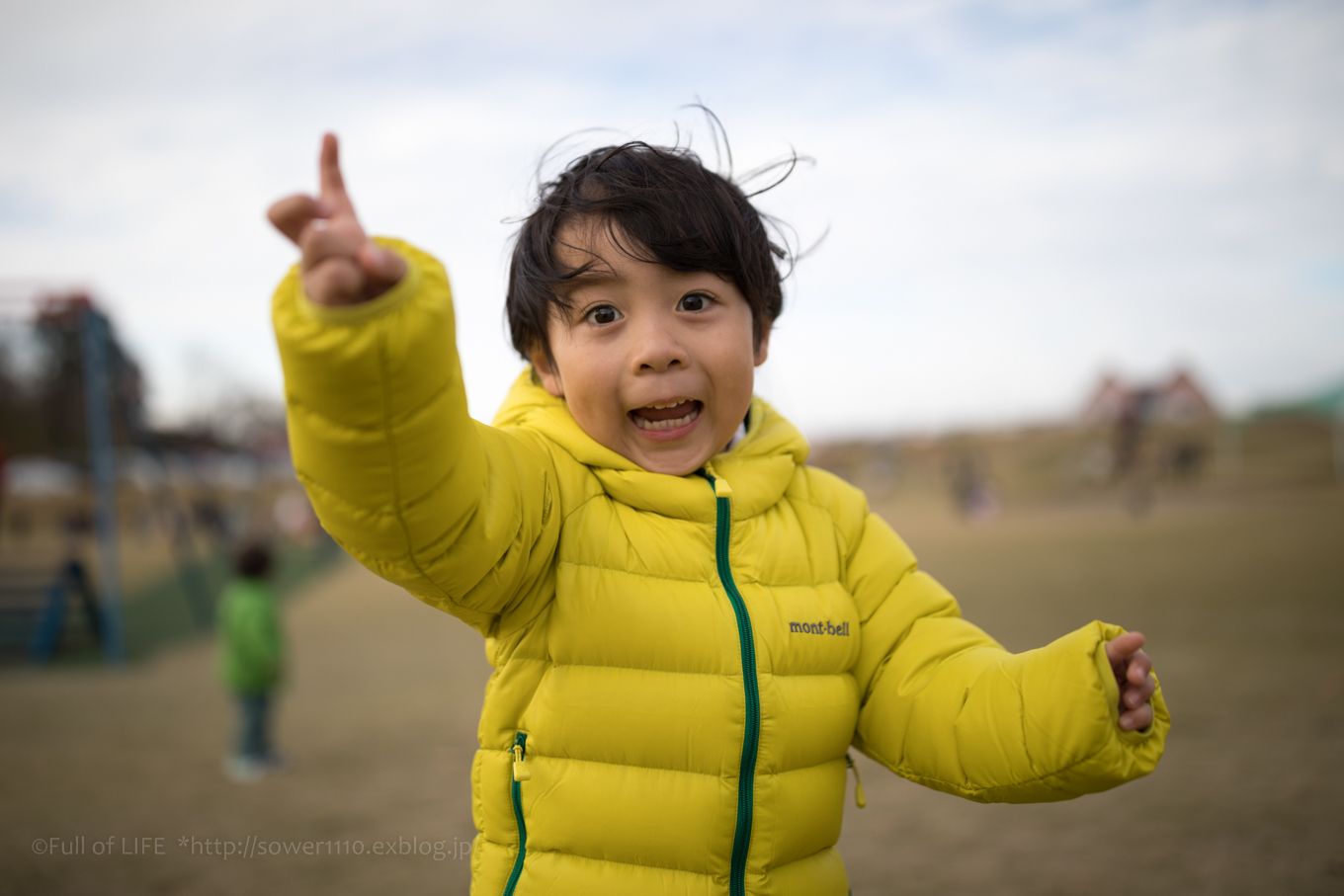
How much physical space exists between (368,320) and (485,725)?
0.72m

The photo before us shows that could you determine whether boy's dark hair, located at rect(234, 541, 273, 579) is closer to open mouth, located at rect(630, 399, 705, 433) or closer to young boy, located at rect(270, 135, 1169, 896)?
young boy, located at rect(270, 135, 1169, 896)

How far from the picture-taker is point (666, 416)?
1.48 metres

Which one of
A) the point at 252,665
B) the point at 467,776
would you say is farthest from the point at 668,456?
the point at 252,665

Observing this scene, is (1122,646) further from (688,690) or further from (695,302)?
(695,302)

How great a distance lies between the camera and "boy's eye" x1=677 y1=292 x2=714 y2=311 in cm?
146

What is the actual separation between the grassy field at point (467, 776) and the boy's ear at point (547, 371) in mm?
3034

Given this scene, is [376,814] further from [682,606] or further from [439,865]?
[682,606]

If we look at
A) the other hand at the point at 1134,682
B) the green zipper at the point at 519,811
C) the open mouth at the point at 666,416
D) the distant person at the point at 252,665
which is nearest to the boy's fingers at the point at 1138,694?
the other hand at the point at 1134,682

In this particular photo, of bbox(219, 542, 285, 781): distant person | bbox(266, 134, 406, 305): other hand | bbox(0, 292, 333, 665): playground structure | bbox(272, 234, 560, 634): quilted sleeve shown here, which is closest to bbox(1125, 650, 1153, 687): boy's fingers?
bbox(272, 234, 560, 634): quilted sleeve

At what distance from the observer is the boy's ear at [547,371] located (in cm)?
156

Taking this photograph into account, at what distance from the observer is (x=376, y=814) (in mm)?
4723

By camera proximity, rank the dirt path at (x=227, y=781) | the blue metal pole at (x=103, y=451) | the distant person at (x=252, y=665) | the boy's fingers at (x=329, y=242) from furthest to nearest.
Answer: the blue metal pole at (x=103, y=451) → the distant person at (x=252, y=665) → the dirt path at (x=227, y=781) → the boy's fingers at (x=329, y=242)

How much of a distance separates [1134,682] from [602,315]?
Result: 958 mm

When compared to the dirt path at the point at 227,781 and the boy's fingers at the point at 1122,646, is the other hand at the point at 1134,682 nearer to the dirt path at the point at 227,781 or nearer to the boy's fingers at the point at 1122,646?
the boy's fingers at the point at 1122,646
